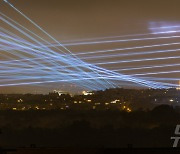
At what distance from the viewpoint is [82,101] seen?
25.0 m

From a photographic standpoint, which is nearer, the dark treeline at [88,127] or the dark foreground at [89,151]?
the dark foreground at [89,151]

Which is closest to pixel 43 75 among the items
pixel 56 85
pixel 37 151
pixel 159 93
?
pixel 56 85

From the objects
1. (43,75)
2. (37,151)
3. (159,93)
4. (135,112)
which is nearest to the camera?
(37,151)

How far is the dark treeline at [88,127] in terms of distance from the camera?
2012 cm

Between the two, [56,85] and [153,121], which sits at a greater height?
[56,85]

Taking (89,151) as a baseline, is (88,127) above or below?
above

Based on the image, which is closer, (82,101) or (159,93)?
(159,93)

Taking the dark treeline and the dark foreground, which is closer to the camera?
the dark foreground

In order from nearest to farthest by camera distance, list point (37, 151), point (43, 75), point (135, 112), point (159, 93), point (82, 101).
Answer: point (37, 151)
point (43, 75)
point (159, 93)
point (135, 112)
point (82, 101)

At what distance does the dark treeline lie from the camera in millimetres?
20125

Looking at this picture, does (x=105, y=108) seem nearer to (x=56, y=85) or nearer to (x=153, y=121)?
(x=153, y=121)

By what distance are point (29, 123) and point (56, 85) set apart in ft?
13.9

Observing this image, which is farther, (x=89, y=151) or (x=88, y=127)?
(x=88, y=127)

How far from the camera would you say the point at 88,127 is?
75.2 ft
